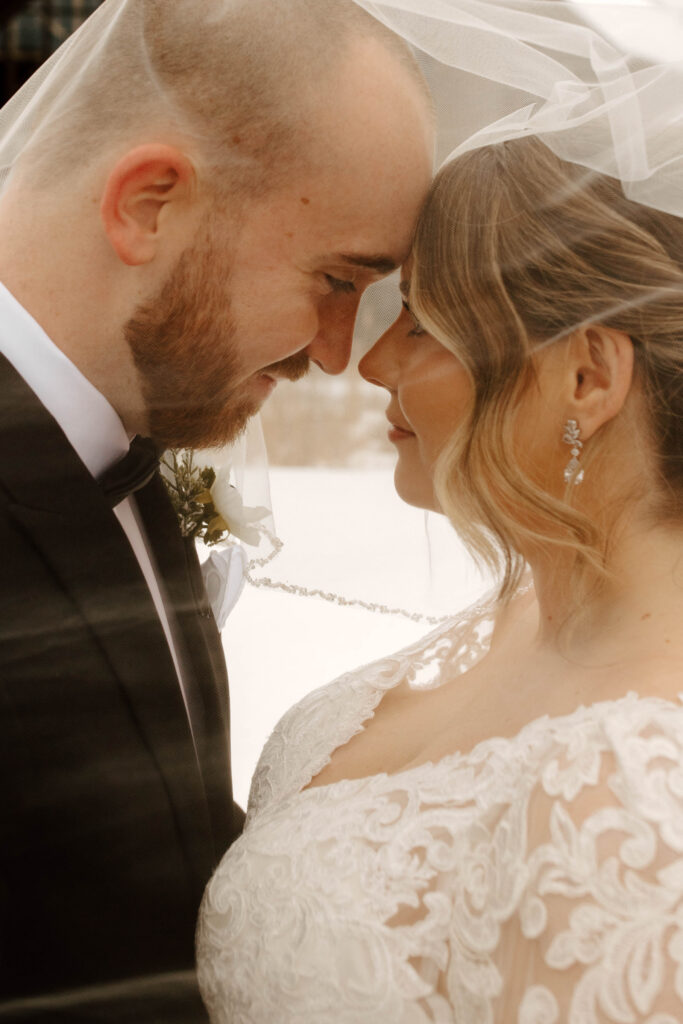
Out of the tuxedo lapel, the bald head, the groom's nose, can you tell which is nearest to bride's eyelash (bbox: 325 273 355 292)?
the groom's nose

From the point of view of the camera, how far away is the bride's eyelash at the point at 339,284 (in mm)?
1797

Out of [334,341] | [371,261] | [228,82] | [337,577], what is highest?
[228,82]

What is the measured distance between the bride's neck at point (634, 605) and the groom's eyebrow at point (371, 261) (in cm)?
56

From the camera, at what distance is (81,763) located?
1368mm

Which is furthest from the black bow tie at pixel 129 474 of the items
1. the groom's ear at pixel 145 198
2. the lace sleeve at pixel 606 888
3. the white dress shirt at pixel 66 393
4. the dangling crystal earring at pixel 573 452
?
the lace sleeve at pixel 606 888

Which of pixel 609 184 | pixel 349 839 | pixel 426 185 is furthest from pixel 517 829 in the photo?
pixel 426 185

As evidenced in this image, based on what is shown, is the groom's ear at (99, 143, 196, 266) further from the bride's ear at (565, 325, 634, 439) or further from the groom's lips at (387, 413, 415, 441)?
the bride's ear at (565, 325, 634, 439)

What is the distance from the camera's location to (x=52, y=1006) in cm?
136

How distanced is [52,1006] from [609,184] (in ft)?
4.47

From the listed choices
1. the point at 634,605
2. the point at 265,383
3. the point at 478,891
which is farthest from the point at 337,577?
the point at 478,891

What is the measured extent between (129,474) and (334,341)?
45 centimetres

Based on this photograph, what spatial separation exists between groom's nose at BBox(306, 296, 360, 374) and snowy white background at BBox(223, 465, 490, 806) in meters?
0.20

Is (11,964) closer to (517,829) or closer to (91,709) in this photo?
(91,709)

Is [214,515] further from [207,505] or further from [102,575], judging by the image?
[102,575]
